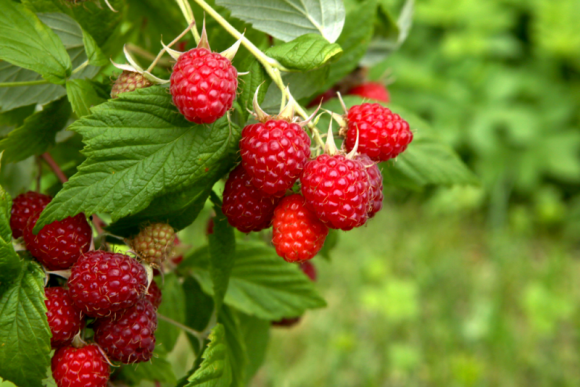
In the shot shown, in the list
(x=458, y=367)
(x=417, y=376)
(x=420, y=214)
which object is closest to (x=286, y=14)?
(x=458, y=367)

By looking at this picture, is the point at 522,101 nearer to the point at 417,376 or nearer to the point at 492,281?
the point at 492,281

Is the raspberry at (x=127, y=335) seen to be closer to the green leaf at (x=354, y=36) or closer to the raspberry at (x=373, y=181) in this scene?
the raspberry at (x=373, y=181)

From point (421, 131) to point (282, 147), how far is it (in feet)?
1.61

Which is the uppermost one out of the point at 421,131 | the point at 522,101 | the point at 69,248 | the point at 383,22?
the point at 69,248

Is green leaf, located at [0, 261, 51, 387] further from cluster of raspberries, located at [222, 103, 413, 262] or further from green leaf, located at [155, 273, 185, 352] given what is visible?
green leaf, located at [155, 273, 185, 352]

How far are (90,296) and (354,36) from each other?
2.11ft

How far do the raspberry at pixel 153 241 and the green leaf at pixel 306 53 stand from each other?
279 mm

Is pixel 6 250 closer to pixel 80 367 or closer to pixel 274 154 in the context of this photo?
pixel 80 367

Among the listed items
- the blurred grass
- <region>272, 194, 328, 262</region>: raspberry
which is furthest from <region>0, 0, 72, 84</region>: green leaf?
the blurred grass

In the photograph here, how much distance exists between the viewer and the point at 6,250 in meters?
0.67

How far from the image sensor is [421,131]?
108cm

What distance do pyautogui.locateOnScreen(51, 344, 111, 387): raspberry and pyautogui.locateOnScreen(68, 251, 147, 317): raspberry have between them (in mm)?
50

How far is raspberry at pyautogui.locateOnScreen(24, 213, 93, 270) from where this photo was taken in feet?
2.33

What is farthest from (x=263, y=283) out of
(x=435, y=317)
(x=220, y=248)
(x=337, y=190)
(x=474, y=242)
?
(x=474, y=242)
